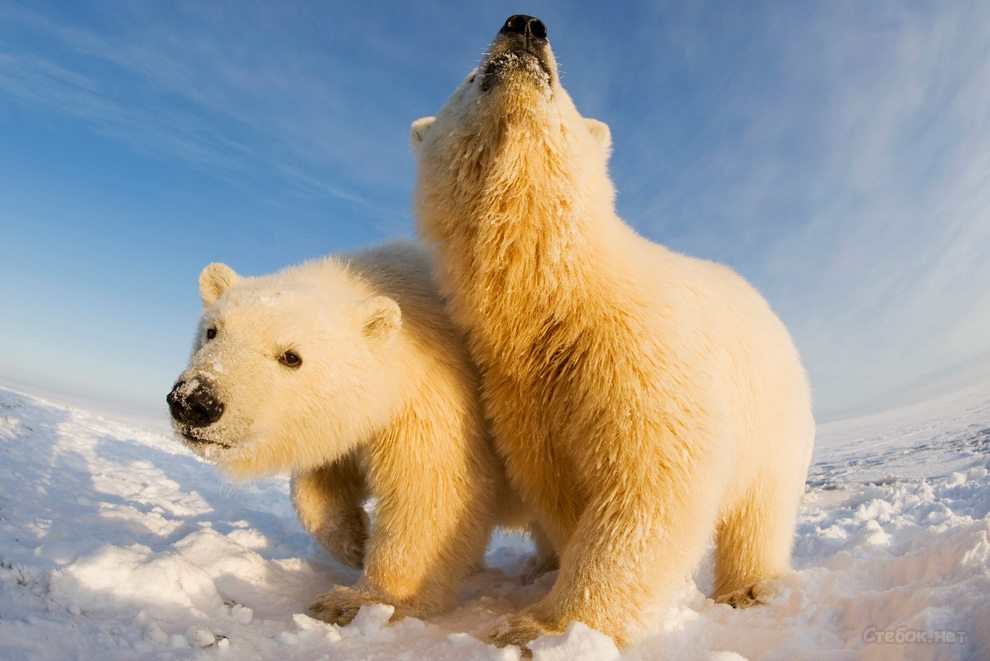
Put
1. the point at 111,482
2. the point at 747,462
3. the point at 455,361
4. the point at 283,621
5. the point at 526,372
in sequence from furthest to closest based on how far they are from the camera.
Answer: the point at 111,482 → the point at 455,361 → the point at 747,462 → the point at 526,372 → the point at 283,621

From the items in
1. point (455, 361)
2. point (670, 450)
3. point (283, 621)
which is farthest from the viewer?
point (455, 361)

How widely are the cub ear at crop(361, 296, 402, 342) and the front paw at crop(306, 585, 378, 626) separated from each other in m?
1.40

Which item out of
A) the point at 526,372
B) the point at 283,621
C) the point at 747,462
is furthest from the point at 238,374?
the point at 747,462

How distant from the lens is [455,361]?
12.0ft

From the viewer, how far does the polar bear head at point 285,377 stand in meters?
2.87

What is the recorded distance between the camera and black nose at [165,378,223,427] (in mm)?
2760

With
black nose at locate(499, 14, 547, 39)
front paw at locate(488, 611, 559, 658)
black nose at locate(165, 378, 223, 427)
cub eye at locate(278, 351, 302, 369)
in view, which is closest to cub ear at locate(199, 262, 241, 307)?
cub eye at locate(278, 351, 302, 369)

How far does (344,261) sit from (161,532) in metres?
2.31

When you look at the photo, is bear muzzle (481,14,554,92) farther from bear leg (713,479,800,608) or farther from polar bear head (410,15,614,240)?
bear leg (713,479,800,608)

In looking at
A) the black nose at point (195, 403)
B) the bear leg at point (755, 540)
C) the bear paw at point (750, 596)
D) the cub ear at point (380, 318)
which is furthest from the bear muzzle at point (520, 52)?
the bear paw at point (750, 596)

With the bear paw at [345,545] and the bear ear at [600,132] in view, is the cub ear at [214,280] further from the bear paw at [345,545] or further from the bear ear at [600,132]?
the bear ear at [600,132]

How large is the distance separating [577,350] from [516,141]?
3.47 ft

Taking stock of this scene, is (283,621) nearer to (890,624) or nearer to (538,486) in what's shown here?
(538,486)

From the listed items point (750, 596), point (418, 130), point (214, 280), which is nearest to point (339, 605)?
point (214, 280)
